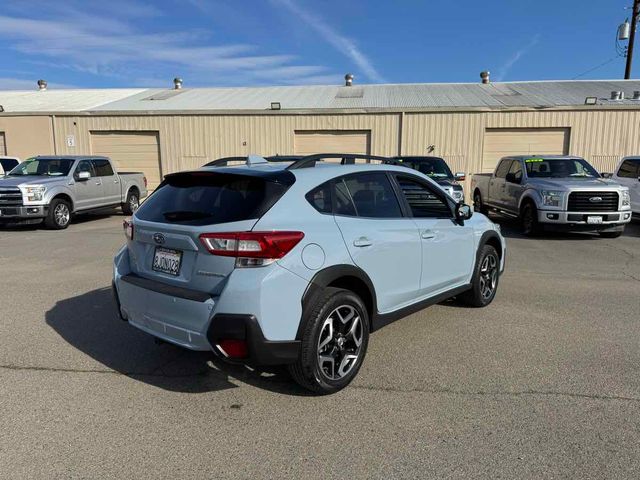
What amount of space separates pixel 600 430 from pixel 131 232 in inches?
142

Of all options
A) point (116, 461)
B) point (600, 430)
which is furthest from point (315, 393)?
point (600, 430)

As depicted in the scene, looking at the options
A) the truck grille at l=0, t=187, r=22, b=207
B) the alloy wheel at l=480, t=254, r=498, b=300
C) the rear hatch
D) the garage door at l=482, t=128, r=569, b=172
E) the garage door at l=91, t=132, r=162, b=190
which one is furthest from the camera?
the garage door at l=91, t=132, r=162, b=190

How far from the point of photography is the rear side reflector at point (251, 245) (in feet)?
9.93

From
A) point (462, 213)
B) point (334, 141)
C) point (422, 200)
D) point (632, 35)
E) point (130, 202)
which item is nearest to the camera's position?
point (422, 200)

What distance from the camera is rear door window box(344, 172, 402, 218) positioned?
12.6 feet

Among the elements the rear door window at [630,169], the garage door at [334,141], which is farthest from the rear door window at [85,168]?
the rear door window at [630,169]

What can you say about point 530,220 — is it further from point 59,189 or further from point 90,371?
point 59,189

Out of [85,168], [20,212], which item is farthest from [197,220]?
[85,168]

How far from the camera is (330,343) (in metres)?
3.48

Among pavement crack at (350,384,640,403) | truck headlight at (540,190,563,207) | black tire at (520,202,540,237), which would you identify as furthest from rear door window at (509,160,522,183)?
pavement crack at (350,384,640,403)

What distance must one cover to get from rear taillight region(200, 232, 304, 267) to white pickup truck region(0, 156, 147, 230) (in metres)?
10.7

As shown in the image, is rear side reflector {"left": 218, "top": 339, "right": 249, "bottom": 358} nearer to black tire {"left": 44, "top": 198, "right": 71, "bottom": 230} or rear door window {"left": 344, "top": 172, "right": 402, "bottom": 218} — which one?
rear door window {"left": 344, "top": 172, "right": 402, "bottom": 218}

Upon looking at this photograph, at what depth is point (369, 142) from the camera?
62.3 ft

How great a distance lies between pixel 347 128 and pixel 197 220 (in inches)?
642
